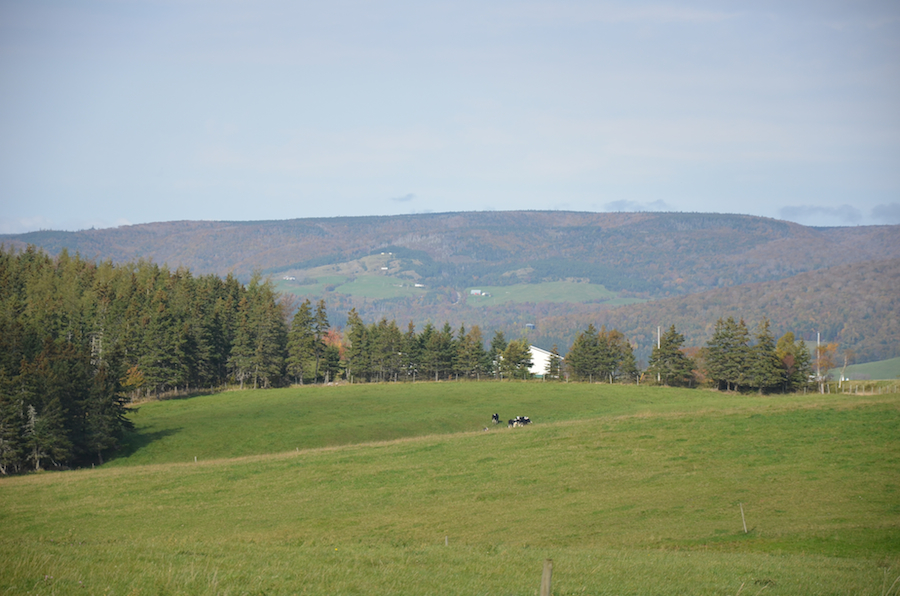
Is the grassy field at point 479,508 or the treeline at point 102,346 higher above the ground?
the treeline at point 102,346

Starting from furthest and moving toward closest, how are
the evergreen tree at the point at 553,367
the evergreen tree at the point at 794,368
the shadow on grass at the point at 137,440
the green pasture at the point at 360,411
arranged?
1. the evergreen tree at the point at 553,367
2. the evergreen tree at the point at 794,368
3. the green pasture at the point at 360,411
4. the shadow on grass at the point at 137,440

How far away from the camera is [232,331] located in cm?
9612

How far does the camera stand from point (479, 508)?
29.8 metres

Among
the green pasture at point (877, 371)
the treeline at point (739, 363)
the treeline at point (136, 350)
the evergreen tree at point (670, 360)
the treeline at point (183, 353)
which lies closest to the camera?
the treeline at point (136, 350)

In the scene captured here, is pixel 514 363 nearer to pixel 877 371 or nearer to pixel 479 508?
pixel 479 508

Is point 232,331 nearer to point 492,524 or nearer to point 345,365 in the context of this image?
point 345,365

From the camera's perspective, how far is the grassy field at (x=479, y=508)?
569 inches

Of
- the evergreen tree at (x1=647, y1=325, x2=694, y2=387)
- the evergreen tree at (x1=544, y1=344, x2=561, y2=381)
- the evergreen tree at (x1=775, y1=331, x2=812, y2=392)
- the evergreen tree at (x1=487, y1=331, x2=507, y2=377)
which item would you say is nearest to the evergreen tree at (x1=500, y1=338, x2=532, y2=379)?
the evergreen tree at (x1=487, y1=331, x2=507, y2=377)

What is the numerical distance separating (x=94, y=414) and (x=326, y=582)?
1736 inches

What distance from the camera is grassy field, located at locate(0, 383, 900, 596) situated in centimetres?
1445

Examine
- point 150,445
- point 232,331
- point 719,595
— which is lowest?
point 150,445

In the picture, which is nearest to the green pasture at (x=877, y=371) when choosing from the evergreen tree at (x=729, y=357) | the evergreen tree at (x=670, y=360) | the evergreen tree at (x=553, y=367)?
the evergreen tree at (x=553, y=367)

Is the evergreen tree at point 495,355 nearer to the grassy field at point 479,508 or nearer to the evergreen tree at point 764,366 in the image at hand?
the evergreen tree at point 764,366

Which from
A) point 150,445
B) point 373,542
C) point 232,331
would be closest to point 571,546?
point 373,542
